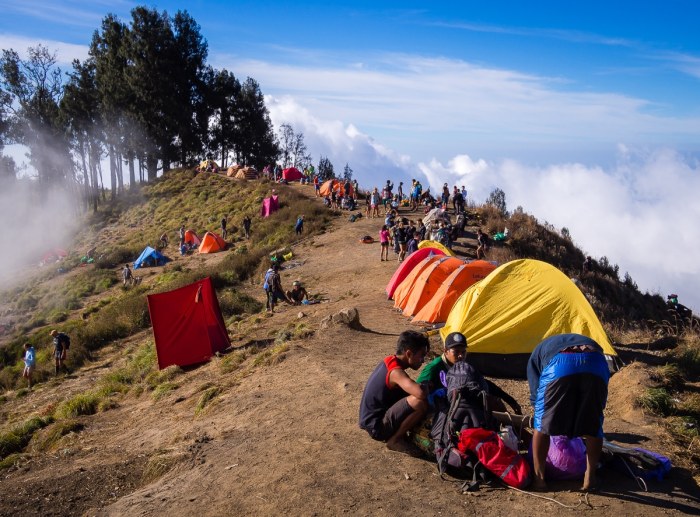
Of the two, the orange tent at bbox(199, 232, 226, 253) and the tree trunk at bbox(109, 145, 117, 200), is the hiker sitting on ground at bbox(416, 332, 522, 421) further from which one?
the tree trunk at bbox(109, 145, 117, 200)

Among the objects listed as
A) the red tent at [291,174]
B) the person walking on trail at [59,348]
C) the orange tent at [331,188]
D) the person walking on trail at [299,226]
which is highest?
the red tent at [291,174]

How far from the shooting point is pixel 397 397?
6.47 m

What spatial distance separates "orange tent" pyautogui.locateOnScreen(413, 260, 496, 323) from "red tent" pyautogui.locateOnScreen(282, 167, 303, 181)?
32.4m

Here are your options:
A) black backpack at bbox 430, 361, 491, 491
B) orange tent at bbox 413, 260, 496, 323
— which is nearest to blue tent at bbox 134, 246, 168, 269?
orange tent at bbox 413, 260, 496, 323

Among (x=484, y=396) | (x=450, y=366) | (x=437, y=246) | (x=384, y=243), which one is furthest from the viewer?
(x=384, y=243)

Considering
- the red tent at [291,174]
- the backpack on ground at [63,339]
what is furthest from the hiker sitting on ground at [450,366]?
the red tent at [291,174]

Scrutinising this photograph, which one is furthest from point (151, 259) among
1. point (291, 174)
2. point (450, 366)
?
point (450, 366)

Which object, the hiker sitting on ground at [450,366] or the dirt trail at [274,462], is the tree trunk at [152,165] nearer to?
the dirt trail at [274,462]

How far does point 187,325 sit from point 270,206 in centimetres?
2208

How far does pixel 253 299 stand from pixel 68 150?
4312cm

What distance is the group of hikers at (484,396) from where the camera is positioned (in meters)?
5.34

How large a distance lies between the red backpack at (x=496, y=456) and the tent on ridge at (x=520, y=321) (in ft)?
16.0

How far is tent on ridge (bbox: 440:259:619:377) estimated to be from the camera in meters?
10.5

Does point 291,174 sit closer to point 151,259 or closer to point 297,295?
point 151,259
